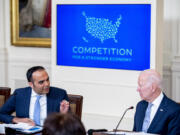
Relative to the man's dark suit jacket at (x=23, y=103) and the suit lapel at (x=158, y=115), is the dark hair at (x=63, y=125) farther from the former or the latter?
the man's dark suit jacket at (x=23, y=103)

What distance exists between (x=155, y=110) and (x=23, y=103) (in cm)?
134

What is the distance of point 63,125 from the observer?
1889 millimetres

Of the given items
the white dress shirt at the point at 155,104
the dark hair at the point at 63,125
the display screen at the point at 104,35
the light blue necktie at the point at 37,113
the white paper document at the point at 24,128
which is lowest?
the white paper document at the point at 24,128

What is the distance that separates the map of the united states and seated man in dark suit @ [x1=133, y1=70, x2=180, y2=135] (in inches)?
112

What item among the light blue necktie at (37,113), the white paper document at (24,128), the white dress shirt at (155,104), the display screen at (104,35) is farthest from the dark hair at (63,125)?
the display screen at (104,35)

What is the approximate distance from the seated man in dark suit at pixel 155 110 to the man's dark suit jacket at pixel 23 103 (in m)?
0.83

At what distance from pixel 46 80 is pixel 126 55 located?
2476mm

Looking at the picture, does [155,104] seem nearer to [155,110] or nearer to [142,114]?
[155,110]

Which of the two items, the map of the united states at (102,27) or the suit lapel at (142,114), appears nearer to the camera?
the suit lapel at (142,114)

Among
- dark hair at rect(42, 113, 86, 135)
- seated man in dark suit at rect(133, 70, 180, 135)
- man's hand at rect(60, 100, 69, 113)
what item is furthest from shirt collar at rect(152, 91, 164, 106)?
dark hair at rect(42, 113, 86, 135)

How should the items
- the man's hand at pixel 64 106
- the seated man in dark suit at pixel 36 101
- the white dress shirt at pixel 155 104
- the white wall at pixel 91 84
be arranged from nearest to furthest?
the white dress shirt at pixel 155 104 < the man's hand at pixel 64 106 < the seated man in dark suit at pixel 36 101 < the white wall at pixel 91 84

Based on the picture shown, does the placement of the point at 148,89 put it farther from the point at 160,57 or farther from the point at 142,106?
the point at 160,57

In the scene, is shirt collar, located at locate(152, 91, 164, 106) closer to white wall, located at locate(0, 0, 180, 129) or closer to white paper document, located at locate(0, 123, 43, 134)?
white paper document, located at locate(0, 123, 43, 134)

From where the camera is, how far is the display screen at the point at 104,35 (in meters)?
6.41
